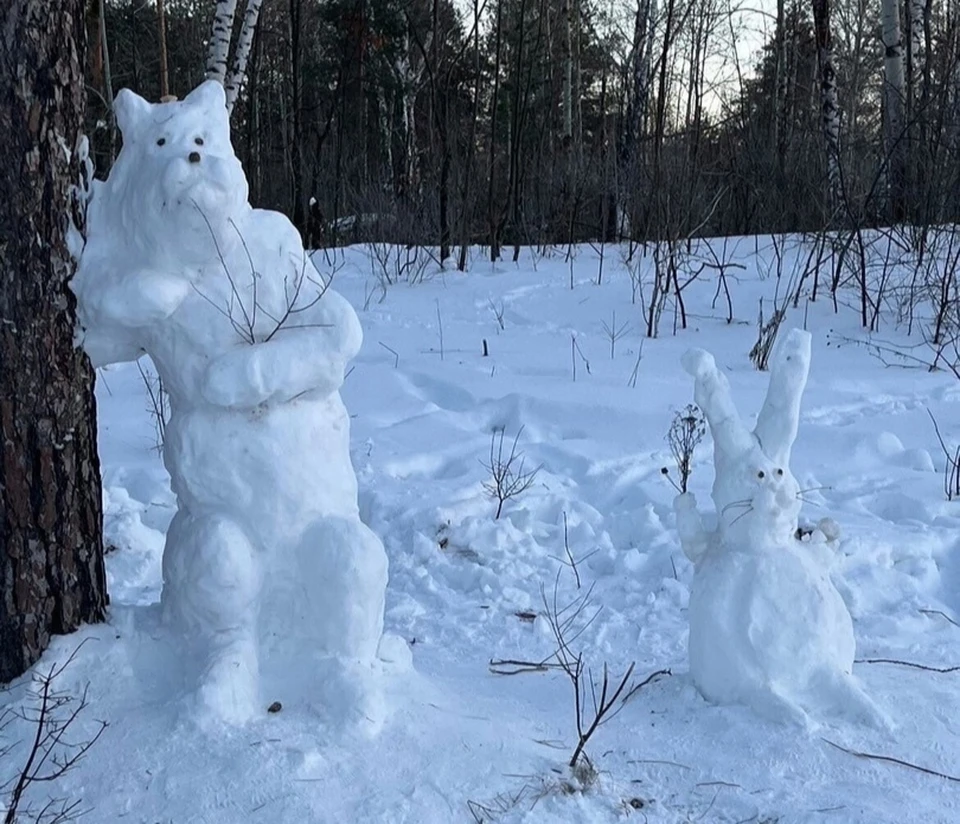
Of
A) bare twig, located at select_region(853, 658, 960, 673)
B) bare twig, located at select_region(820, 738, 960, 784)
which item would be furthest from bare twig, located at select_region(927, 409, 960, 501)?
bare twig, located at select_region(820, 738, 960, 784)

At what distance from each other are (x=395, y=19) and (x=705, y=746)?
15.4 meters

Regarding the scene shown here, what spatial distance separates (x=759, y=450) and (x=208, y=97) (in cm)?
159

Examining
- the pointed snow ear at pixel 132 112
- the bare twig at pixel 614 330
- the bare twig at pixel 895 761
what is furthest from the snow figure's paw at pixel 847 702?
the bare twig at pixel 614 330

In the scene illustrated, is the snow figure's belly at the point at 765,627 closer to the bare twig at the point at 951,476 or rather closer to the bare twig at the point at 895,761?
the bare twig at the point at 895,761

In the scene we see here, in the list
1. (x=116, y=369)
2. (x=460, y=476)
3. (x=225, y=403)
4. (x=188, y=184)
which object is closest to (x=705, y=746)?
(x=225, y=403)

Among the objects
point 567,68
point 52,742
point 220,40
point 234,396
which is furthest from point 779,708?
point 567,68

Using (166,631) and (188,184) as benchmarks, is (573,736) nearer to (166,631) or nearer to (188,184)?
(166,631)

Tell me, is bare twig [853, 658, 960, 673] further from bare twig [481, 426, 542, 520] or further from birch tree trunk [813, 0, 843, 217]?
birch tree trunk [813, 0, 843, 217]

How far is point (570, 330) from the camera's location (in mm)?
7418

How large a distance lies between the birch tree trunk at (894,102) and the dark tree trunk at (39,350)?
7720 millimetres

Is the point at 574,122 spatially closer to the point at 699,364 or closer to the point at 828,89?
the point at 828,89

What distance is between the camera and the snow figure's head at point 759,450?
7.91 ft

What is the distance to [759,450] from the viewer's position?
8.05 feet

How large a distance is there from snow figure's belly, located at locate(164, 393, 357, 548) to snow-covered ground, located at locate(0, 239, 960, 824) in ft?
1.27
